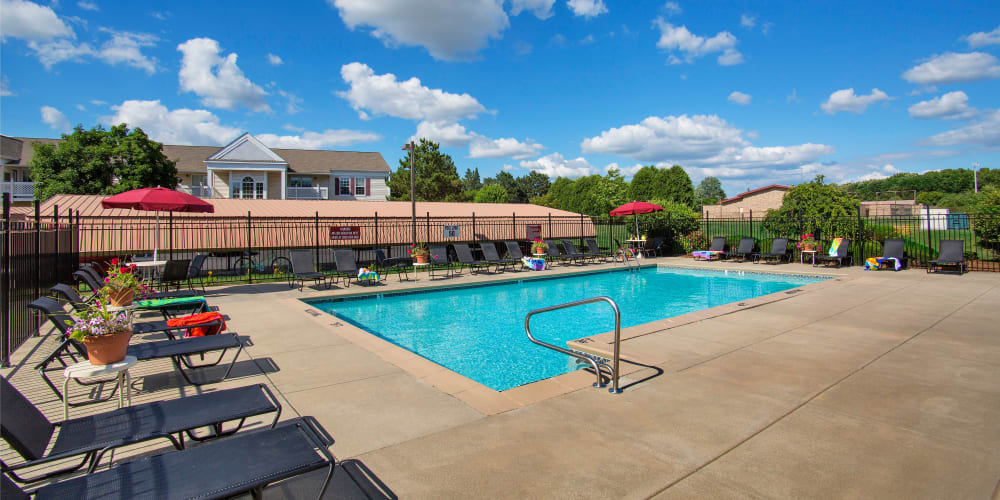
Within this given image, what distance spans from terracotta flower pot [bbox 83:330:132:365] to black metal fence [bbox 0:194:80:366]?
2.85 metres

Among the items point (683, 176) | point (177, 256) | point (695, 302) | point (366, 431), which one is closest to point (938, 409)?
point (366, 431)

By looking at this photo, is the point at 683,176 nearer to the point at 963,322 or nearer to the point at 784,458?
the point at 963,322

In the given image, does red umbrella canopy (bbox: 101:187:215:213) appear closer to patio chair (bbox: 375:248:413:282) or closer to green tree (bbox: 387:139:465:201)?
patio chair (bbox: 375:248:413:282)

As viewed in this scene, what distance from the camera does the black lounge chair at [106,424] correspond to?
229 cm

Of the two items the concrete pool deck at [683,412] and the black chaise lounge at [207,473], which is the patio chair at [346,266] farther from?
the black chaise lounge at [207,473]

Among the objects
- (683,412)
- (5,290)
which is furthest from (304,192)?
(683,412)

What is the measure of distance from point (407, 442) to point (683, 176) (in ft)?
128

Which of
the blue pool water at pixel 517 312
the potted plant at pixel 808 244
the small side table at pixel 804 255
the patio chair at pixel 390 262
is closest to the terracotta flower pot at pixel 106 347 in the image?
the blue pool water at pixel 517 312

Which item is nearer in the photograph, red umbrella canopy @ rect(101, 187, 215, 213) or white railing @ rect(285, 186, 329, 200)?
red umbrella canopy @ rect(101, 187, 215, 213)

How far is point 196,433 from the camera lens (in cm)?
346

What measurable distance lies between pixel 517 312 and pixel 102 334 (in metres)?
7.19

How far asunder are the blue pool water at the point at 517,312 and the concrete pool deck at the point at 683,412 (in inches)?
50.8

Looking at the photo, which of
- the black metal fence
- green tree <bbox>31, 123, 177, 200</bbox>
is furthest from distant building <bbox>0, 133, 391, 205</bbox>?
the black metal fence

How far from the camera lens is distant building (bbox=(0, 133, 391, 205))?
98.7 feet
